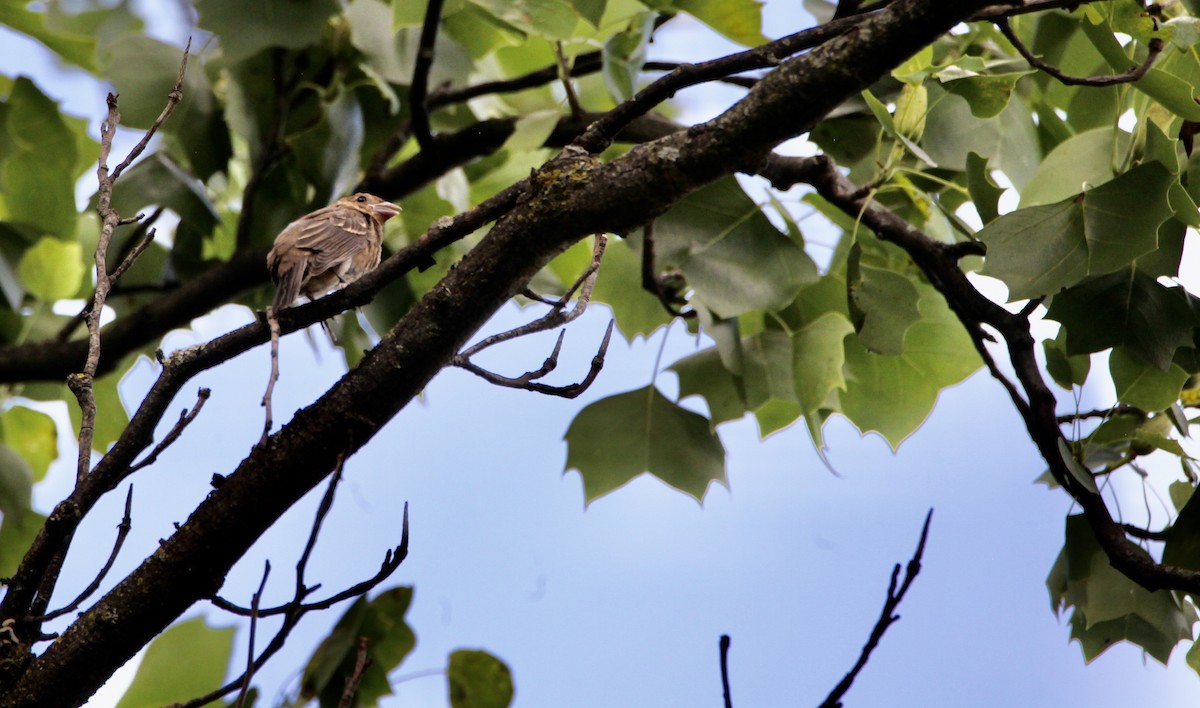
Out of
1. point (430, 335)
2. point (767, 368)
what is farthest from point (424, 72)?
point (430, 335)

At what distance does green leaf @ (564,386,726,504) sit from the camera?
2154 millimetres

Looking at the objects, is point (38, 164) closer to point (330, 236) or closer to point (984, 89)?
point (330, 236)

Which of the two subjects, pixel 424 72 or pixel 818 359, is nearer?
pixel 818 359

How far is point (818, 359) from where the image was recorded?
200 centimetres

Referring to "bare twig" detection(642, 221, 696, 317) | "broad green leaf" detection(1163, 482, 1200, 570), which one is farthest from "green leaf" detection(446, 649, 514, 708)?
"broad green leaf" detection(1163, 482, 1200, 570)

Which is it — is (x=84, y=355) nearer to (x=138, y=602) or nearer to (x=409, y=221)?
(x=409, y=221)

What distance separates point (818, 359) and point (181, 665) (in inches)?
51.0

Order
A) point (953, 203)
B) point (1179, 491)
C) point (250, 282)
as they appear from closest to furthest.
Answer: point (1179, 491) < point (953, 203) < point (250, 282)

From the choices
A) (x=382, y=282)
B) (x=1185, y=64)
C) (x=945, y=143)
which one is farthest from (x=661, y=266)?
(x=1185, y=64)

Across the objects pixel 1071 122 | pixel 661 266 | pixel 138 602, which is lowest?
pixel 138 602

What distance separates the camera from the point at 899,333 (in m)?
1.84

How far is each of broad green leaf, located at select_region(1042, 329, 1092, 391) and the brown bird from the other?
1.14m

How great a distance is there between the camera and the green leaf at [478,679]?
2.27 m

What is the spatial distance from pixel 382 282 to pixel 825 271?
123 centimetres
